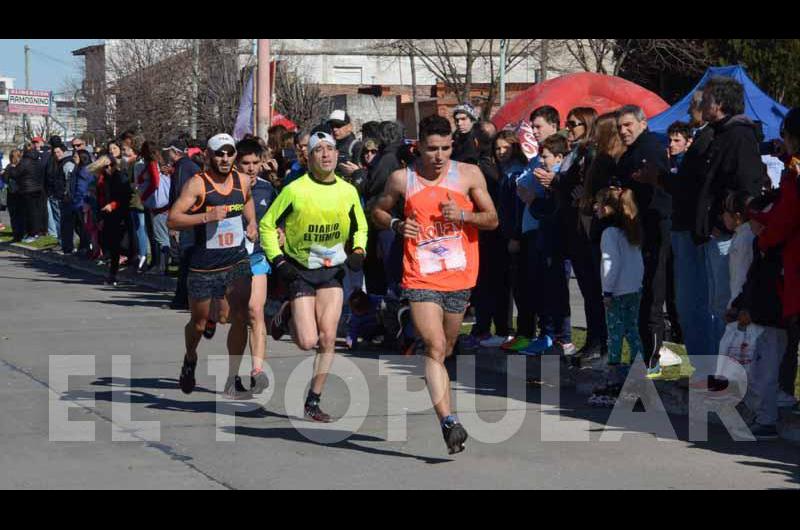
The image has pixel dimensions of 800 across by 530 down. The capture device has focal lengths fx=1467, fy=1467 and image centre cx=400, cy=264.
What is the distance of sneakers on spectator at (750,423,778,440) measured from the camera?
8852 millimetres

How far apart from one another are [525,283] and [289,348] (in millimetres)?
2461

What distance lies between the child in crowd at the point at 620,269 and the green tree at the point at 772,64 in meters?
25.3

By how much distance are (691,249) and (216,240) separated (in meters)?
3.45

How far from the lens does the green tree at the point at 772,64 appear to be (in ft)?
113

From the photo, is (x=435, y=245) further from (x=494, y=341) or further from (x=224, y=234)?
(x=494, y=341)

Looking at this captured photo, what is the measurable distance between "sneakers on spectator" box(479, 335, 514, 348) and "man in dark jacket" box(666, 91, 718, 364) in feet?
6.84

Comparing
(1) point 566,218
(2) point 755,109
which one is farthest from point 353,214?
(2) point 755,109

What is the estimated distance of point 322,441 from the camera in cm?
906

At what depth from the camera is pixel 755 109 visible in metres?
19.8

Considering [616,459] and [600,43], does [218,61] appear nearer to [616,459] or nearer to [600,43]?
[600,43]

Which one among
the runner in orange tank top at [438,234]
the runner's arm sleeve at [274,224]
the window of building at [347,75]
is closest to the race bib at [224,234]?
the runner's arm sleeve at [274,224]

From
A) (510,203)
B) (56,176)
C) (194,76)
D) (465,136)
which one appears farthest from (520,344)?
(194,76)

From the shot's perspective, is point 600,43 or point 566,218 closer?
point 566,218

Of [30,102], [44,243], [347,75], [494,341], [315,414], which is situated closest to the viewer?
[315,414]
